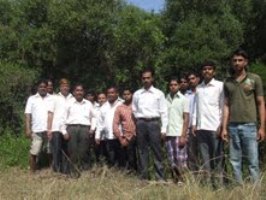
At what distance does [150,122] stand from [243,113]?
95.3 inches

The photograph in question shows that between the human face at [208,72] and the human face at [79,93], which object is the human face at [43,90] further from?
the human face at [208,72]

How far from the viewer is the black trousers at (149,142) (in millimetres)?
9227

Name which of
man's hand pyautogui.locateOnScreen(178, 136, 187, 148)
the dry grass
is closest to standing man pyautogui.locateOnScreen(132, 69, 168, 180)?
man's hand pyautogui.locateOnScreen(178, 136, 187, 148)

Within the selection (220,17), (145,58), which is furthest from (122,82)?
(220,17)

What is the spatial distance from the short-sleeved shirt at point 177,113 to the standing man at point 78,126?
1679mm

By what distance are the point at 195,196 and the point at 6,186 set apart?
288 cm

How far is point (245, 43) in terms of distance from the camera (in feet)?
85.5

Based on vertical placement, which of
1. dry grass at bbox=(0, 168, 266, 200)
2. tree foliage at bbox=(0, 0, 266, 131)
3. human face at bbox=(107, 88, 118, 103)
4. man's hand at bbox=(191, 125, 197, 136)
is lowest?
dry grass at bbox=(0, 168, 266, 200)

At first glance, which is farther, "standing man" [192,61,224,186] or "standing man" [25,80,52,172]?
"standing man" [25,80,52,172]

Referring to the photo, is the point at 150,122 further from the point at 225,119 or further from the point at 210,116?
the point at 225,119

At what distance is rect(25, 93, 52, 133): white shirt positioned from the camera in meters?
11.0

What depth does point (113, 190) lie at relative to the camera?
22.9 ft

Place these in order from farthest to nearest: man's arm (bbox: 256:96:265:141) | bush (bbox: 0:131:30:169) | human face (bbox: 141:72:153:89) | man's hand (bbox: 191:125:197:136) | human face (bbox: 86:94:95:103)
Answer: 1. bush (bbox: 0:131:30:169)
2. human face (bbox: 86:94:95:103)
3. human face (bbox: 141:72:153:89)
4. man's hand (bbox: 191:125:197:136)
5. man's arm (bbox: 256:96:265:141)

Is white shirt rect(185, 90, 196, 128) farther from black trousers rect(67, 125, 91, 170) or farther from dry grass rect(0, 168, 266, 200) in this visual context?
black trousers rect(67, 125, 91, 170)
